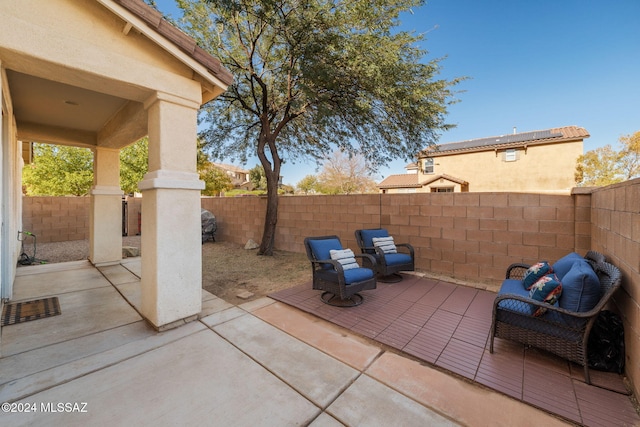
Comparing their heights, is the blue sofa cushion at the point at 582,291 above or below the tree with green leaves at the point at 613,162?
below

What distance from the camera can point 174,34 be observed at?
2898 millimetres

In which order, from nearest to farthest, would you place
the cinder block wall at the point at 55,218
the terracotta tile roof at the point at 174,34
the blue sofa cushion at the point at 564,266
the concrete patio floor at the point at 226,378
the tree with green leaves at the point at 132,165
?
1. the concrete patio floor at the point at 226,378
2. the terracotta tile roof at the point at 174,34
3. the blue sofa cushion at the point at 564,266
4. the cinder block wall at the point at 55,218
5. the tree with green leaves at the point at 132,165

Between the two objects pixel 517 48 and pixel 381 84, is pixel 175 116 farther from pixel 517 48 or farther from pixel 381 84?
pixel 517 48

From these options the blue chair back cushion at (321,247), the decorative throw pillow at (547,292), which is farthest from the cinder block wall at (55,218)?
the decorative throw pillow at (547,292)

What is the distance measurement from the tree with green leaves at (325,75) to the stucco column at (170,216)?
348cm

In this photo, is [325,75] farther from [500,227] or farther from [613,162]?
[613,162]

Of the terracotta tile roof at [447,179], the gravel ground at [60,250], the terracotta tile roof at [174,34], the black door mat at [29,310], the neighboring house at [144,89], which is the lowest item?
the black door mat at [29,310]

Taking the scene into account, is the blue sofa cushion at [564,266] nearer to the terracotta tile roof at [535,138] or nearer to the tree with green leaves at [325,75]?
the tree with green leaves at [325,75]

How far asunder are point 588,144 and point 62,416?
23846mm

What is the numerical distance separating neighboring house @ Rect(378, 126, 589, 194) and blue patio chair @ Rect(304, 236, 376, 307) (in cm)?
1219

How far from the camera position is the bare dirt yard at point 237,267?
4672mm

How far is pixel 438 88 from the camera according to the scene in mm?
6199

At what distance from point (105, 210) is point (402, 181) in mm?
21552

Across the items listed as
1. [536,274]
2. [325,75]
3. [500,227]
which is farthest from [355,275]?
[325,75]
